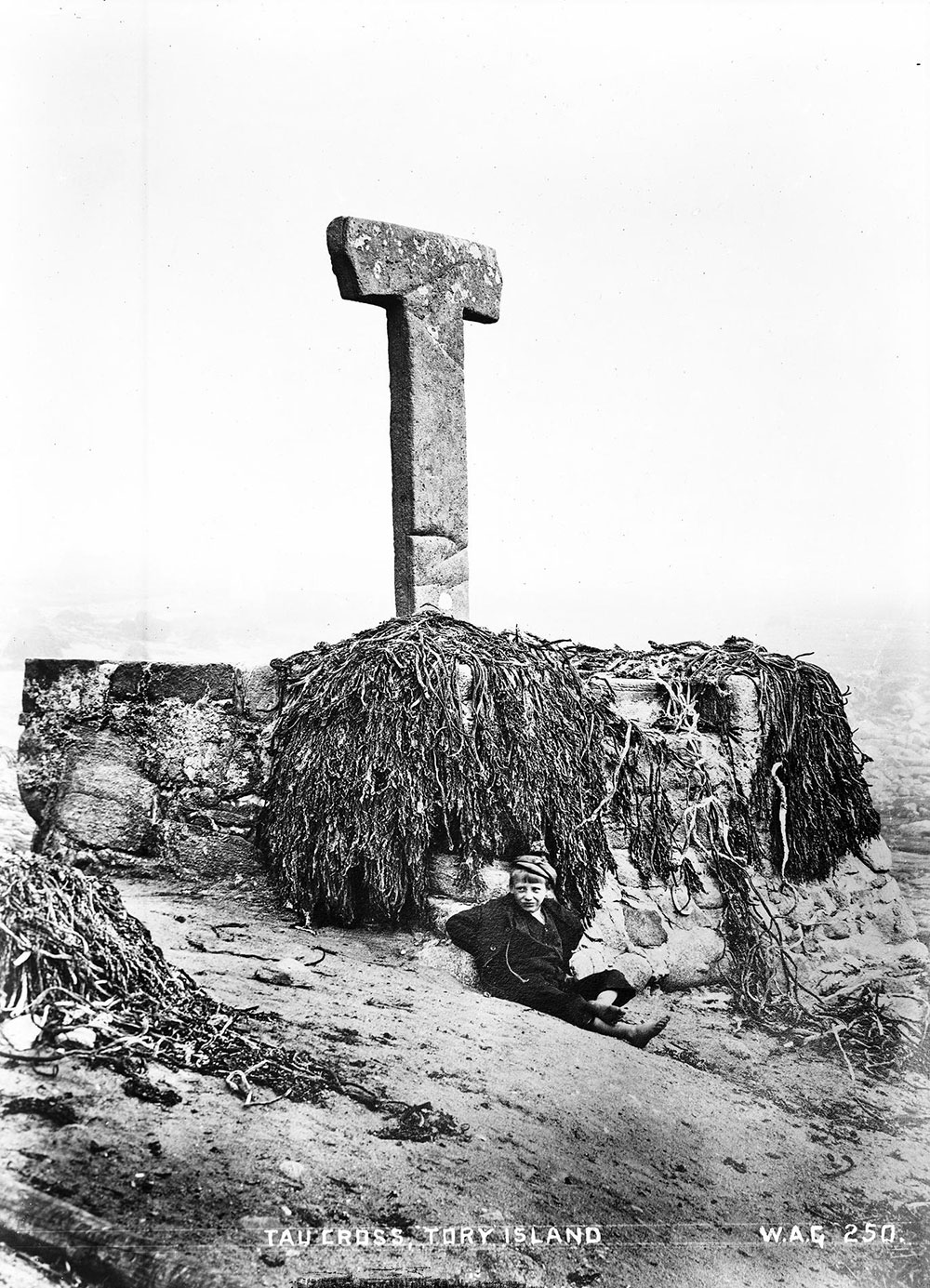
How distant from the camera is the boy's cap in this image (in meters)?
4.54

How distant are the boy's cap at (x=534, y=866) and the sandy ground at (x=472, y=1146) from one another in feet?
1.77

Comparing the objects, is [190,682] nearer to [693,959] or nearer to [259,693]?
A: [259,693]

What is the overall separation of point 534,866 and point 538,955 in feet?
1.18

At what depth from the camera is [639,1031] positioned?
170 inches

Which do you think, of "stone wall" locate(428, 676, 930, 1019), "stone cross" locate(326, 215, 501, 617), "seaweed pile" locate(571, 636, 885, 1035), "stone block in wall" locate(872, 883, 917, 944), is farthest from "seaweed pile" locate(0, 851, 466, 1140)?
"stone block in wall" locate(872, 883, 917, 944)

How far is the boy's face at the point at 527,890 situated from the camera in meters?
4.48

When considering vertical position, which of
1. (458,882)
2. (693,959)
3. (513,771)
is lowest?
(693,959)

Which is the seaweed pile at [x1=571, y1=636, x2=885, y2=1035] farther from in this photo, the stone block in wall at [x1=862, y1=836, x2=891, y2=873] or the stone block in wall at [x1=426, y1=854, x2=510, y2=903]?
the stone block in wall at [x1=426, y1=854, x2=510, y2=903]

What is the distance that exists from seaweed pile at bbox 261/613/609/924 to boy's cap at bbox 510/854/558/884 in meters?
0.05

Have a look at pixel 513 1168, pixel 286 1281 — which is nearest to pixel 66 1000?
pixel 286 1281

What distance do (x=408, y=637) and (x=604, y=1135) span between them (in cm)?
209

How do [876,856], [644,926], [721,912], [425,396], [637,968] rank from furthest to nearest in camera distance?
[425,396] → [876,856] → [721,912] → [644,926] → [637,968]

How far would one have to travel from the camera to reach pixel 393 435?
5.80 meters

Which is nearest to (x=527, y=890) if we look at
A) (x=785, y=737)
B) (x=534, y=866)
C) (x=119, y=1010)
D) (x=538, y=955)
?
(x=534, y=866)
